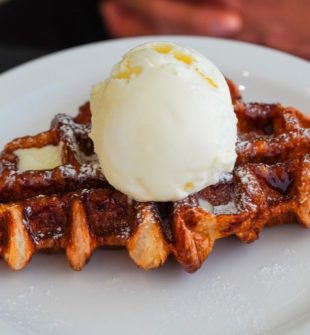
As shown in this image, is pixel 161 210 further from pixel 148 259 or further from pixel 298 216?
pixel 298 216

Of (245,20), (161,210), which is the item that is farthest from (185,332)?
(245,20)

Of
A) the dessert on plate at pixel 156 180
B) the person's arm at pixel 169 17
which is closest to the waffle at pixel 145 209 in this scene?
the dessert on plate at pixel 156 180

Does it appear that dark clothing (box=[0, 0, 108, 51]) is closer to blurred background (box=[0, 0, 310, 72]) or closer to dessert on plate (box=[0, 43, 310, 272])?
blurred background (box=[0, 0, 310, 72])

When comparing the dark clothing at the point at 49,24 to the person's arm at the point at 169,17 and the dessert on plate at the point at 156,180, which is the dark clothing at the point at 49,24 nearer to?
the person's arm at the point at 169,17

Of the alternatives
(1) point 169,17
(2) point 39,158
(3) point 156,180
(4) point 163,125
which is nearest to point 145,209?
(3) point 156,180

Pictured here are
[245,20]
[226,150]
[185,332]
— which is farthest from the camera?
[245,20]

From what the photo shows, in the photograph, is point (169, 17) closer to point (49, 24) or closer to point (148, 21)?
point (148, 21)

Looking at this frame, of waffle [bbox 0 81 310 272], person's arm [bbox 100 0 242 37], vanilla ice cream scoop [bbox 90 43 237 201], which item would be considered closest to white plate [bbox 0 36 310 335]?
waffle [bbox 0 81 310 272]
